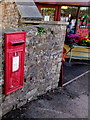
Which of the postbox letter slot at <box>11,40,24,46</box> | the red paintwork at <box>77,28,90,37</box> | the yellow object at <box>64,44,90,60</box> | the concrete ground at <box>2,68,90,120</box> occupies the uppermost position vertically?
the red paintwork at <box>77,28,90,37</box>

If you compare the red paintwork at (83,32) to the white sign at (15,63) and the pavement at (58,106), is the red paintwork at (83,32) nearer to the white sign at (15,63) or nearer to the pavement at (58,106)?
the pavement at (58,106)

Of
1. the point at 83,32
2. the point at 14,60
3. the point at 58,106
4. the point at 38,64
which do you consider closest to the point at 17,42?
the point at 14,60

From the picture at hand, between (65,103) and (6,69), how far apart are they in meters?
1.99

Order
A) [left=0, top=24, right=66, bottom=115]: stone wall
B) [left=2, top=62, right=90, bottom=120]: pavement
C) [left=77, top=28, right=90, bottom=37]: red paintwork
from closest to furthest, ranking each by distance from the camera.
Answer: [left=0, top=24, right=66, bottom=115]: stone wall < [left=2, top=62, right=90, bottom=120]: pavement < [left=77, top=28, right=90, bottom=37]: red paintwork

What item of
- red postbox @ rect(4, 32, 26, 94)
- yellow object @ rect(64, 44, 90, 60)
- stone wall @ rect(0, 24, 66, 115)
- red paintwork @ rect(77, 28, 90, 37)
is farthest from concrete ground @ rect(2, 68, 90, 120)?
red paintwork @ rect(77, 28, 90, 37)

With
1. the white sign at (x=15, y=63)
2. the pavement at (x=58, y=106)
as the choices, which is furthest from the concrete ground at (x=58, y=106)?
the white sign at (x=15, y=63)

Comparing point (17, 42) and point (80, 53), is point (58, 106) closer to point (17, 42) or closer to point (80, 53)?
point (17, 42)

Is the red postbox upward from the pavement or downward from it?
upward

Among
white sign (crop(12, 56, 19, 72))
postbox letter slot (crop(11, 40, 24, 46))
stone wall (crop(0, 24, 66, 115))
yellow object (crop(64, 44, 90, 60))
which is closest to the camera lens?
postbox letter slot (crop(11, 40, 24, 46))

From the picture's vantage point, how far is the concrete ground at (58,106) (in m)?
3.46

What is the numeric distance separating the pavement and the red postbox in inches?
26.4

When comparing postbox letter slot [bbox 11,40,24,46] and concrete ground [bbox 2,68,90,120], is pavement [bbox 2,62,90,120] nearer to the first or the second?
concrete ground [bbox 2,68,90,120]

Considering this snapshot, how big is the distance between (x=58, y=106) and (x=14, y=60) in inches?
70.3

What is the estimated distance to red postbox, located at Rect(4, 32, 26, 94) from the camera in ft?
9.20
